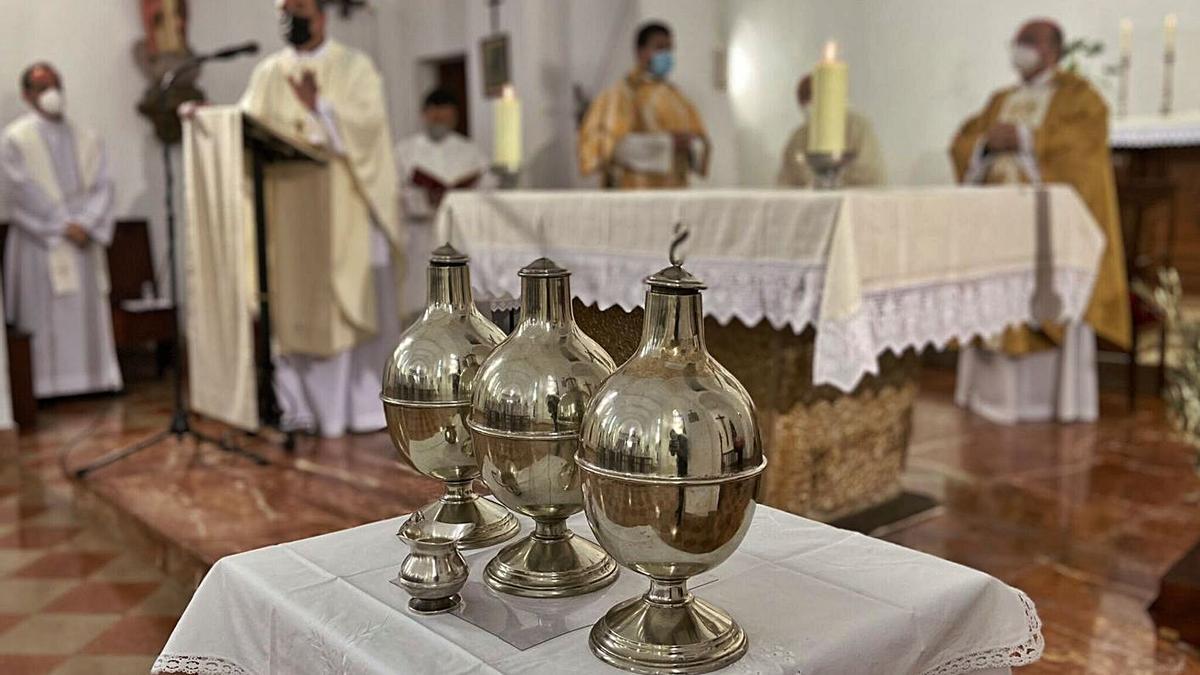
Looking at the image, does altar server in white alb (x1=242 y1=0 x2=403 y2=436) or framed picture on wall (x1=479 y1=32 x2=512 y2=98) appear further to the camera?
framed picture on wall (x1=479 y1=32 x2=512 y2=98)

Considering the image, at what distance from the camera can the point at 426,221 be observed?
736 cm

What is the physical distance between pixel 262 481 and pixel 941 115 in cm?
547

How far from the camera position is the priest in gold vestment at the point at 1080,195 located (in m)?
5.29

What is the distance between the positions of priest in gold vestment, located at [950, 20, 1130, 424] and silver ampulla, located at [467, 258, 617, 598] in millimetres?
4367

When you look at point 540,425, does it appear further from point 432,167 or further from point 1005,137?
point 432,167

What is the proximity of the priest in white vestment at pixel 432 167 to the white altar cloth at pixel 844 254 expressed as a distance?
2.95 m

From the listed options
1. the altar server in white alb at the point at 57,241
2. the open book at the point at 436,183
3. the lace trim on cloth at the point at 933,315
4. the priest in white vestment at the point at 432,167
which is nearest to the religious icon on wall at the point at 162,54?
the altar server in white alb at the point at 57,241

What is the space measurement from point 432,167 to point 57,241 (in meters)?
2.26

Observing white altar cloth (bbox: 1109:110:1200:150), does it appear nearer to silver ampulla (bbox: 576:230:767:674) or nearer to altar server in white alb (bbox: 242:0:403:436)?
altar server in white alb (bbox: 242:0:403:436)

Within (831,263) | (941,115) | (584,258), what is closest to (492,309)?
(831,263)

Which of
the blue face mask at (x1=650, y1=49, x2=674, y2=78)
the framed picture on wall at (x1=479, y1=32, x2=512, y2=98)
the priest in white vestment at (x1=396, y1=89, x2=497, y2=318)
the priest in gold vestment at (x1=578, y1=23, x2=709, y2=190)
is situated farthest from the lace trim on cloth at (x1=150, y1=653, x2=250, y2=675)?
the framed picture on wall at (x1=479, y1=32, x2=512, y2=98)

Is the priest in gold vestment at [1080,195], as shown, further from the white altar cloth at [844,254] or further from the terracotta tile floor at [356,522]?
the white altar cloth at [844,254]

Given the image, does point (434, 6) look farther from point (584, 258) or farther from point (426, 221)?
point (584, 258)

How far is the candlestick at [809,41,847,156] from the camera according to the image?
3236 mm
